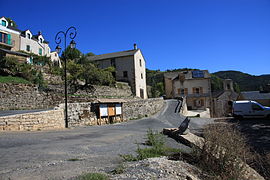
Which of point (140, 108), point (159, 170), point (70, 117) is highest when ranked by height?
point (140, 108)

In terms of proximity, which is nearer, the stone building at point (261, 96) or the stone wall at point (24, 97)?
the stone wall at point (24, 97)

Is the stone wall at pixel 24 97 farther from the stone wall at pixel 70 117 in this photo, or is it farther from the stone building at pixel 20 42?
the stone building at pixel 20 42

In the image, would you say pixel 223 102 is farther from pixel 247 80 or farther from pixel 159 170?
pixel 247 80

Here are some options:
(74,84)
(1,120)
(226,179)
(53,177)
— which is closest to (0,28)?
(74,84)

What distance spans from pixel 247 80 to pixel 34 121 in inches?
3205

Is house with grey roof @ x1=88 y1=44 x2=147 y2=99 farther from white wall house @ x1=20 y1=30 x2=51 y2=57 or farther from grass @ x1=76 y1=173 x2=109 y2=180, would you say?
grass @ x1=76 y1=173 x2=109 y2=180

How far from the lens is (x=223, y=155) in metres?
4.24

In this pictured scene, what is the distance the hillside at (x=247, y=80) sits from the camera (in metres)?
59.2

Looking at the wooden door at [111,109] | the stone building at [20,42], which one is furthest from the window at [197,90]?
the stone building at [20,42]

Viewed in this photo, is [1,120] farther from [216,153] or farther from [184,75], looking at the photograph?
[184,75]

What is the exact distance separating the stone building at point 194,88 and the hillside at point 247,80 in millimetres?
33535

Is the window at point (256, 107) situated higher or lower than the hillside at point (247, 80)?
lower

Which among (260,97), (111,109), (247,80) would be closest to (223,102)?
(260,97)

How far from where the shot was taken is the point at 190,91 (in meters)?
33.5
